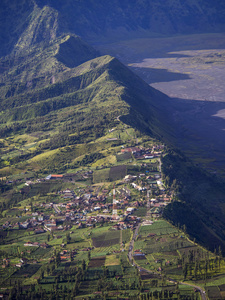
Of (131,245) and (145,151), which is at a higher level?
(145,151)

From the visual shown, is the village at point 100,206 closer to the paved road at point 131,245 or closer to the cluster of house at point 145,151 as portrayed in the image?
the paved road at point 131,245

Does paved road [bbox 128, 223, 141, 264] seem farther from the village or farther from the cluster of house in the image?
the cluster of house

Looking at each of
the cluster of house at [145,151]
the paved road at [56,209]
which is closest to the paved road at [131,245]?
the paved road at [56,209]

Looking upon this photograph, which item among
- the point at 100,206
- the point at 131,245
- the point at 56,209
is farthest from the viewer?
the point at 56,209

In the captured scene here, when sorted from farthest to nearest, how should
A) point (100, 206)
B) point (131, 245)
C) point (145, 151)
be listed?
1. point (145, 151)
2. point (100, 206)
3. point (131, 245)

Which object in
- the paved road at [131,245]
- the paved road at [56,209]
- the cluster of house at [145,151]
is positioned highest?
the cluster of house at [145,151]

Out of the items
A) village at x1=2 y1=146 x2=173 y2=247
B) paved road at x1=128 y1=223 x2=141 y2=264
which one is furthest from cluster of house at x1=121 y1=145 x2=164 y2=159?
paved road at x1=128 y1=223 x2=141 y2=264

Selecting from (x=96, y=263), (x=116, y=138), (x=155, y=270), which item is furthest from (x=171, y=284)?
(x=116, y=138)

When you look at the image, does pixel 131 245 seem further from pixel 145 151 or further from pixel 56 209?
pixel 145 151

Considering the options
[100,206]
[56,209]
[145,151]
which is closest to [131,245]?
[100,206]

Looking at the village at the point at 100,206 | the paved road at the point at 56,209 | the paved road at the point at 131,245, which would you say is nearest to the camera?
the paved road at the point at 131,245

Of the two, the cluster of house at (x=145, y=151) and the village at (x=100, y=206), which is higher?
the cluster of house at (x=145, y=151)

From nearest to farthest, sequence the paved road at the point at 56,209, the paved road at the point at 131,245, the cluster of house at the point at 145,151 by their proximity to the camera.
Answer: the paved road at the point at 131,245 < the paved road at the point at 56,209 < the cluster of house at the point at 145,151
